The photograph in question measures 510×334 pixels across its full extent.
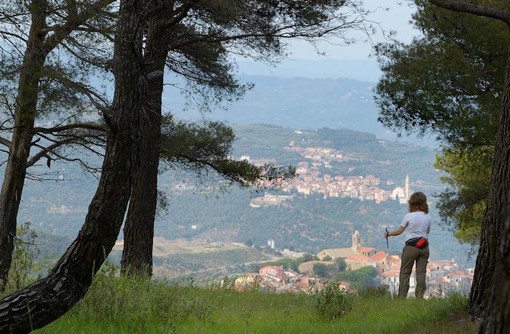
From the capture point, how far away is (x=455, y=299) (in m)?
6.27

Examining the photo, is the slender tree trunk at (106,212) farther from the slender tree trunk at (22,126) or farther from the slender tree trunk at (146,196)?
the slender tree trunk at (146,196)

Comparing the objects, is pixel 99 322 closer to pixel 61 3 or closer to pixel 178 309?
pixel 178 309

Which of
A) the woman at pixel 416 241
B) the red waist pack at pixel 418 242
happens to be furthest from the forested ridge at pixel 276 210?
the red waist pack at pixel 418 242

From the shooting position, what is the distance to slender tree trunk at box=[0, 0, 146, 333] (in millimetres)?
4293

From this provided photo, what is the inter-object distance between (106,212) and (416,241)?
5.90 meters

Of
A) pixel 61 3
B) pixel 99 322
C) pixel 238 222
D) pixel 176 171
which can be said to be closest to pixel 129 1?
pixel 99 322

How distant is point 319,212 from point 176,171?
4125 inches

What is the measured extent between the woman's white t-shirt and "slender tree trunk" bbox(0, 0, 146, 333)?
215 inches

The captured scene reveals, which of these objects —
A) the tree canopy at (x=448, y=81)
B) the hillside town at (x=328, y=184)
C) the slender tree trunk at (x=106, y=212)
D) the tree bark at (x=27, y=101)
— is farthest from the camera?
the hillside town at (x=328, y=184)

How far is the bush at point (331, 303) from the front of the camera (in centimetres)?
695

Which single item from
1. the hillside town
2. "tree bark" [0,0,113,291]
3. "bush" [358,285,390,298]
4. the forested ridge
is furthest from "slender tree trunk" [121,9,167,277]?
the hillside town

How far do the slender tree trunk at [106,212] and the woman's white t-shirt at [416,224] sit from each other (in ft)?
17.9

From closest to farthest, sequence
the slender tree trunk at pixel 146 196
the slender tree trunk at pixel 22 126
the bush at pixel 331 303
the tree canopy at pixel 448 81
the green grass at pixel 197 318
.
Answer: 1. the green grass at pixel 197 318
2. the bush at pixel 331 303
3. the slender tree trunk at pixel 22 126
4. the slender tree trunk at pixel 146 196
5. the tree canopy at pixel 448 81

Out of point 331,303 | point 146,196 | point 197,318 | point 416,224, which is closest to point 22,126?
point 146,196
